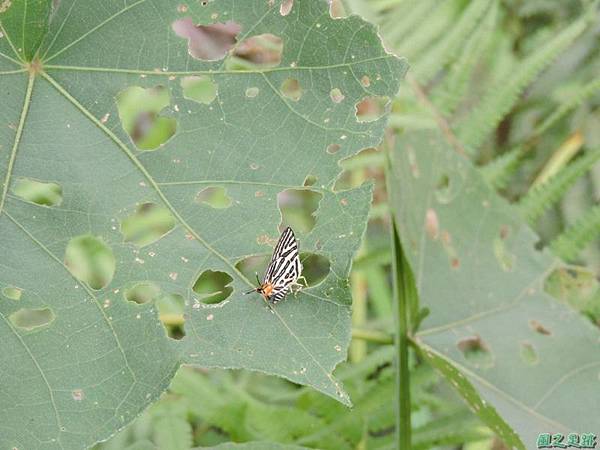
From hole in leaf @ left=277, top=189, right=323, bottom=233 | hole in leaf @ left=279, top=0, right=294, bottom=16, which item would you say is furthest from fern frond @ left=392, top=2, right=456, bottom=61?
hole in leaf @ left=279, top=0, right=294, bottom=16

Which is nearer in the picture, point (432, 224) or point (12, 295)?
point (12, 295)

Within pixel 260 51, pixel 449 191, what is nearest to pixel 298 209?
pixel 260 51

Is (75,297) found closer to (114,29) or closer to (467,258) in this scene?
(114,29)

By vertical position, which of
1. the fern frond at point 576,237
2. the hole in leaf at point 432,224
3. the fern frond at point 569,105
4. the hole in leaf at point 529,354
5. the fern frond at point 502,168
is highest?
the fern frond at point 569,105

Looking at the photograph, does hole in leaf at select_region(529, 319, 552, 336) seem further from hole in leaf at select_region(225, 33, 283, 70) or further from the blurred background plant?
hole in leaf at select_region(225, 33, 283, 70)

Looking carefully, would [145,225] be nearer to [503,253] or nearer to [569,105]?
[503,253]

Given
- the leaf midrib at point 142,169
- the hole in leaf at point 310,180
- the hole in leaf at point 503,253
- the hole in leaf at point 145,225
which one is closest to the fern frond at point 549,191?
the hole in leaf at point 503,253

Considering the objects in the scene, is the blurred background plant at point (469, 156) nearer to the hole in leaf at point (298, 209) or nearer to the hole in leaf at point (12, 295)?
the hole in leaf at point (298, 209)
